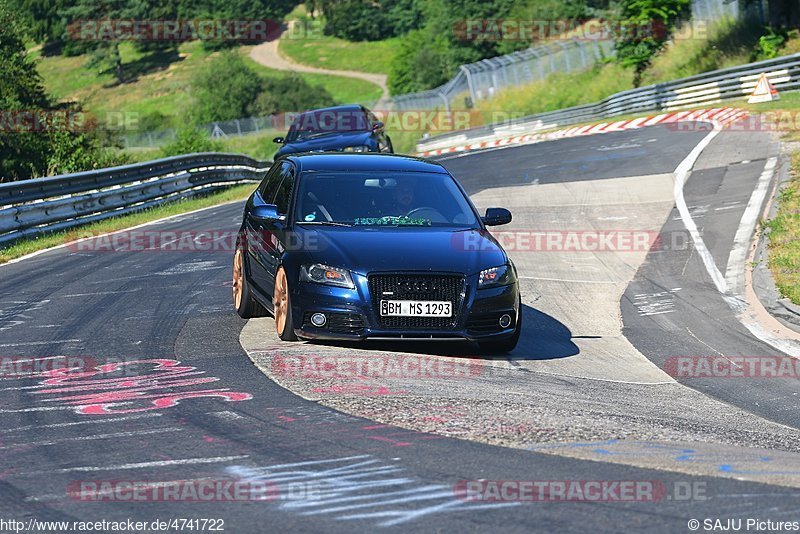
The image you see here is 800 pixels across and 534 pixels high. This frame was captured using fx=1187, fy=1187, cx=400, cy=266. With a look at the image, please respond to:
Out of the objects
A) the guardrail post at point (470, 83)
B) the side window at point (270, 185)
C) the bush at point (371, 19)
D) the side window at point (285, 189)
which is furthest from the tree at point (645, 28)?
the bush at point (371, 19)

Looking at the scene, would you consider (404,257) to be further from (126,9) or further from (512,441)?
(126,9)

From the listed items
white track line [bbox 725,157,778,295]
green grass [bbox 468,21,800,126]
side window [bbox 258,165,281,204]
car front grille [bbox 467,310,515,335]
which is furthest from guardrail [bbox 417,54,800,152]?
car front grille [bbox 467,310,515,335]

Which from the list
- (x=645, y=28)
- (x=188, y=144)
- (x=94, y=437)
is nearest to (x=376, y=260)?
(x=94, y=437)

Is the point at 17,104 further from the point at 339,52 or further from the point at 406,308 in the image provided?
the point at 339,52

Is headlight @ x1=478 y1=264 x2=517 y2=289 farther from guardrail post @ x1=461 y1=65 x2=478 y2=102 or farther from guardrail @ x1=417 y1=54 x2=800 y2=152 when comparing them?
guardrail post @ x1=461 y1=65 x2=478 y2=102

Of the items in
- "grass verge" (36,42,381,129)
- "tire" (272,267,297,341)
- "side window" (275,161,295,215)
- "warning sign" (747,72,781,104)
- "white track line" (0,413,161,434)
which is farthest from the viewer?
"grass verge" (36,42,381,129)

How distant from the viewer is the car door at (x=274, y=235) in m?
10.2

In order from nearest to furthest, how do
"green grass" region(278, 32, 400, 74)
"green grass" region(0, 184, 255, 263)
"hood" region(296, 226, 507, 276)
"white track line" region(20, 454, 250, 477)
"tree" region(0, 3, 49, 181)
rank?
"white track line" region(20, 454, 250, 477), "hood" region(296, 226, 507, 276), "green grass" region(0, 184, 255, 263), "tree" region(0, 3, 49, 181), "green grass" region(278, 32, 400, 74)

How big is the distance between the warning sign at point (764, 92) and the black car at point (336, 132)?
11974 mm

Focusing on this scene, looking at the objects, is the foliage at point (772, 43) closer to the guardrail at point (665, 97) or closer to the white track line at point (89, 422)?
the guardrail at point (665, 97)

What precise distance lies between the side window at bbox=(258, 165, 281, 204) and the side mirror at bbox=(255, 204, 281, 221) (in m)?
0.81

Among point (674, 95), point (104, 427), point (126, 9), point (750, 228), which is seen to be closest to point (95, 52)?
point (126, 9)

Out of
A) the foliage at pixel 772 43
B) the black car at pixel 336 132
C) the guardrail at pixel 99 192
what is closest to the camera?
the guardrail at pixel 99 192

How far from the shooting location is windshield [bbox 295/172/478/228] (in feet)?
34.0
